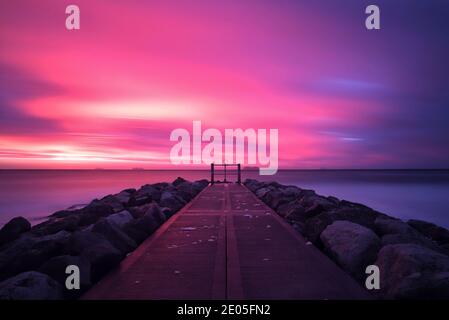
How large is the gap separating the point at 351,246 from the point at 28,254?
5.19 m

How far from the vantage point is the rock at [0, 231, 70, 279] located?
6.03 m

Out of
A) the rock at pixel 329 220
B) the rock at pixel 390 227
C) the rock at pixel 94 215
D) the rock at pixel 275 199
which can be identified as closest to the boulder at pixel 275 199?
the rock at pixel 275 199

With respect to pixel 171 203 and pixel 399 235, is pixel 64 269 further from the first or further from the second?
pixel 171 203

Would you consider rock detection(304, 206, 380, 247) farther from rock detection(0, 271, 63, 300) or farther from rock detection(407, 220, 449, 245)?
rock detection(0, 271, 63, 300)

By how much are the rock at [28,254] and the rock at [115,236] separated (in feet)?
1.98

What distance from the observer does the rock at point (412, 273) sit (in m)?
4.38

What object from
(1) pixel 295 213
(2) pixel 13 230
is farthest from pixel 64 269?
(2) pixel 13 230

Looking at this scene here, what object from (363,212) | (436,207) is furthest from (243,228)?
(436,207)

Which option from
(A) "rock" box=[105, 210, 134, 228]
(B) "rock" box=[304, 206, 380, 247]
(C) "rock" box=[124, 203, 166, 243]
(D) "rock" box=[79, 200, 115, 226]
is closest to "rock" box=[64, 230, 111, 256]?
(C) "rock" box=[124, 203, 166, 243]

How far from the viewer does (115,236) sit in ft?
21.9

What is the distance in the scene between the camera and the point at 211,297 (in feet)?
14.5

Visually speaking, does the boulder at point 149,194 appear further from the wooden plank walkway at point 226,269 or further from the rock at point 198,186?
the wooden plank walkway at point 226,269
